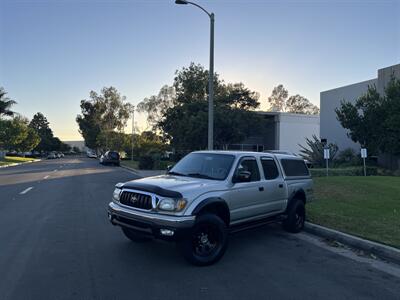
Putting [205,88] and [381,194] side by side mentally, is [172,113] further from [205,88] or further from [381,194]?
[381,194]

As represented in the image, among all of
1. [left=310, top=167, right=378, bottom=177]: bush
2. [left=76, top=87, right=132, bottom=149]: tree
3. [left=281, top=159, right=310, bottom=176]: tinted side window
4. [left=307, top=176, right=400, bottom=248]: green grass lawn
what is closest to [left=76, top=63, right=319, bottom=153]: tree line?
[left=76, top=87, right=132, bottom=149]: tree

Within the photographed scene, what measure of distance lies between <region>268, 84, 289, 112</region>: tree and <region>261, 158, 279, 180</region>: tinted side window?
305ft

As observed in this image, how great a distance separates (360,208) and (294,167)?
3.29 meters

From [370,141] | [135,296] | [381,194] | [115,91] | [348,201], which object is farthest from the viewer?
[115,91]

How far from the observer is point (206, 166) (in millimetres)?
7230

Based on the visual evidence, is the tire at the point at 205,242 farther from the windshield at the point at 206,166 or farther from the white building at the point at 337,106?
the white building at the point at 337,106

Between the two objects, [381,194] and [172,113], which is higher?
[172,113]

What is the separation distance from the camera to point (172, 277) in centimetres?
545

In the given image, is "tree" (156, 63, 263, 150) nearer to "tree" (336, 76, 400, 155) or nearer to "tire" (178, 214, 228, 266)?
"tree" (336, 76, 400, 155)

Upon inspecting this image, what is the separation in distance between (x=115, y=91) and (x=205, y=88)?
42068mm

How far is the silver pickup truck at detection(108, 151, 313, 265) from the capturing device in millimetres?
5836

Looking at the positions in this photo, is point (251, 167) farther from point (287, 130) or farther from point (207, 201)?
point (287, 130)

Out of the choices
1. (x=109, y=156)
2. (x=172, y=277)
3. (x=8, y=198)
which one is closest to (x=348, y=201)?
(x=172, y=277)

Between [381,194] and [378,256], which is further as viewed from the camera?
[381,194]
